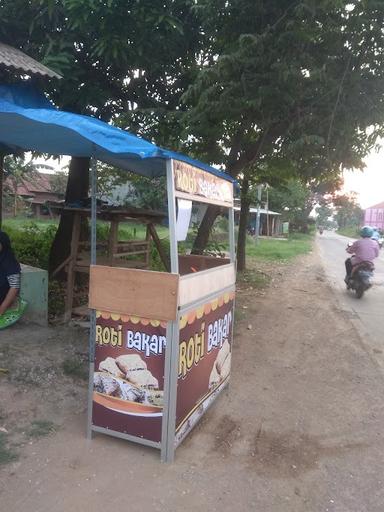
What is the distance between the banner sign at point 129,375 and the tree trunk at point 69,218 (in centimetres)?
477

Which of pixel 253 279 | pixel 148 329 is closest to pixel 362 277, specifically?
pixel 253 279

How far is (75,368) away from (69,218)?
3870mm

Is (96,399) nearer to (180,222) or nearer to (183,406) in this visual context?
(183,406)

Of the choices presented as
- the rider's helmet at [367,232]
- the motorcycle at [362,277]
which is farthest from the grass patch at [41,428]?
the rider's helmet at [367,232]

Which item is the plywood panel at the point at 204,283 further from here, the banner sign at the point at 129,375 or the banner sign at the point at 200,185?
the banner sign at the point at 200,185

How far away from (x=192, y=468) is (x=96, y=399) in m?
0.82

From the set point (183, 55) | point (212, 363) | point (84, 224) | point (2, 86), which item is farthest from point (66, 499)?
point (183, 55)

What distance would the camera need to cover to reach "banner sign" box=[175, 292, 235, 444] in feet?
10.0

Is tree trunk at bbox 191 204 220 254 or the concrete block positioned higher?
tree trunk at bbox 191 204 220 254

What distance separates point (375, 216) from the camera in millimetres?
79188

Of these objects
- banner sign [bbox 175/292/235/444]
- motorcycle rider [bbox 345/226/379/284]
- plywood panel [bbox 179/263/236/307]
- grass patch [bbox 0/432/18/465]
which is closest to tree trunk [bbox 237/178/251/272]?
motorcycle rider [bbox 345/226/379/284]

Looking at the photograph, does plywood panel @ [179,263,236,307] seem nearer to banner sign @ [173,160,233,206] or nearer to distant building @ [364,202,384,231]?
banner sign @ [173,160,233,206]

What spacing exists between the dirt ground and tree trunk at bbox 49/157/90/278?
2706mm

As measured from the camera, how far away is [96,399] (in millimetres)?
3137
